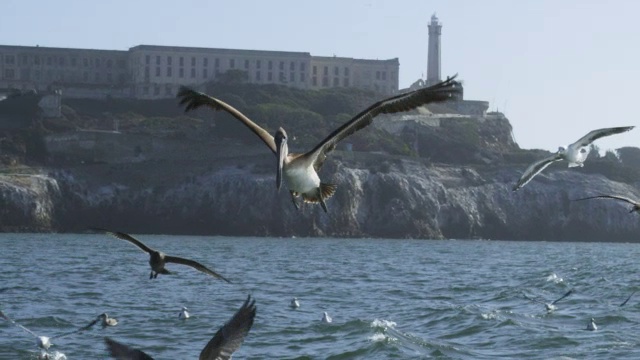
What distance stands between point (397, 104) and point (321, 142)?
129cm

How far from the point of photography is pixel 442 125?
17762 centimetres

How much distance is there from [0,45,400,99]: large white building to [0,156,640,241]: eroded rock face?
45880mm

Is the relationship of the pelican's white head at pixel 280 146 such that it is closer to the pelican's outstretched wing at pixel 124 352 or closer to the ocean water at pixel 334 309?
the pelican's outstretched wing at pixel 124 352

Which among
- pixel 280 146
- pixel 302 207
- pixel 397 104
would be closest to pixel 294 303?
pixel 280 146

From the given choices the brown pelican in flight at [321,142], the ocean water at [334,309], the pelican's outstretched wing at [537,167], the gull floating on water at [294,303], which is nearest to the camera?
the brown pelican in flight at [321,142]

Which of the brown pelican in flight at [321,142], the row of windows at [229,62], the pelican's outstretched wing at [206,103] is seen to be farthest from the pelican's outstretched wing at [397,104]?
the row of windows at [229,62]

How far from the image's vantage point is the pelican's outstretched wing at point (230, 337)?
16703 millimetres

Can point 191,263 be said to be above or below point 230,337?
above

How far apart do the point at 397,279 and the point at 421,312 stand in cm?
1757

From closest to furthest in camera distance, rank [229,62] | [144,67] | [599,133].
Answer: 1. [599,133]
2. [144,67]
3. [229,62]

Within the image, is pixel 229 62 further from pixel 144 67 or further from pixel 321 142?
pixel 321 142

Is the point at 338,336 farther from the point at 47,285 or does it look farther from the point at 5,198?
the point at 5,198

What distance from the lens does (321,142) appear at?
19234 mm

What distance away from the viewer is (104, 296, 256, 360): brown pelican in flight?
16.7 m
